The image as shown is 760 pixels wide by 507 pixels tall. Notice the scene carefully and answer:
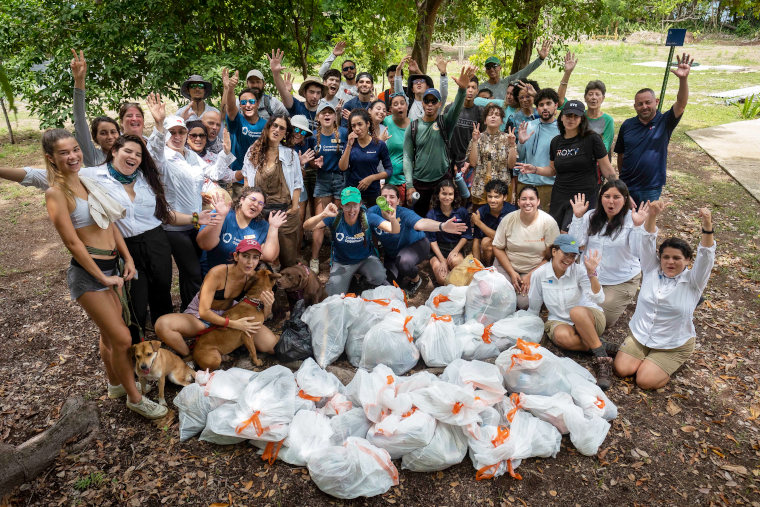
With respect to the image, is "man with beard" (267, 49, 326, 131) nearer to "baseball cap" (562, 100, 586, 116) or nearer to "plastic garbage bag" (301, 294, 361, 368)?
"plastic garbage bag" (301, 294, 361, 368)

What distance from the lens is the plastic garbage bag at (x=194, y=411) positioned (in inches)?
135

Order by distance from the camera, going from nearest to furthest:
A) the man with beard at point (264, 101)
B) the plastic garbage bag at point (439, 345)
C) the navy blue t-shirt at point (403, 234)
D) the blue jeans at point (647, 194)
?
the plastic garbage bag at point (439, 345) → the blue jeans at point (647, 194) → the navy blue t-shirt at point (403, 234) → the man with beard at point (264, 101)

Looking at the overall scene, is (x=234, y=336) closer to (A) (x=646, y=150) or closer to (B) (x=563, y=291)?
(B) (x=563, y=291)

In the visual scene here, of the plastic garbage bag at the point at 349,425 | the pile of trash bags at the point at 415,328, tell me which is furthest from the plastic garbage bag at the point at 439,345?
the plastic garbage bag at the point at 349,425

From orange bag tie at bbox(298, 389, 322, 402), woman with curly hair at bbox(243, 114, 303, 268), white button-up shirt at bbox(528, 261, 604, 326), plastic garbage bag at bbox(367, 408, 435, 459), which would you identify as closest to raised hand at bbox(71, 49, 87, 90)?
woman with curly hair at bbox(243, 114, 303, 268)

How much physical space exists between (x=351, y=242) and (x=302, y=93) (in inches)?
98.5

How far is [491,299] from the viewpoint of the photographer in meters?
4.51

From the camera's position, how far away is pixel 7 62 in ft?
25.3

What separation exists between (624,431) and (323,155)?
401cm

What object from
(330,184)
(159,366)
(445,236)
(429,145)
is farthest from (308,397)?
(429,145)

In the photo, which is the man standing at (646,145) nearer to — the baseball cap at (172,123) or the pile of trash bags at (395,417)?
the pile of trash bags at (395,417)

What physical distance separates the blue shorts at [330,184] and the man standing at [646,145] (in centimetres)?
316

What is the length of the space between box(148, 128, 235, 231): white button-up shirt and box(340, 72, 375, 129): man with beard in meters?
2.34

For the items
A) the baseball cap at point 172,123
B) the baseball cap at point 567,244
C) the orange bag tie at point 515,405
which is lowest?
the orange bag tie at point 515,405
